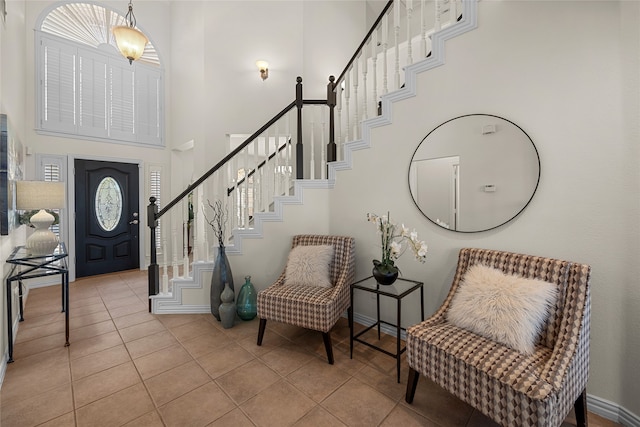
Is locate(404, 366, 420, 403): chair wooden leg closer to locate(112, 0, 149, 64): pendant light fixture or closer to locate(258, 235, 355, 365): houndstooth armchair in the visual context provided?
A: locate(258, 235, 355, 365): houndstooth armchair

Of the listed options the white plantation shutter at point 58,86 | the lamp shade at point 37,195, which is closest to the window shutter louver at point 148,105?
the white plantation shutter at point 58,86

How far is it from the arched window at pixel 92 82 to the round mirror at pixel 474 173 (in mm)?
5027

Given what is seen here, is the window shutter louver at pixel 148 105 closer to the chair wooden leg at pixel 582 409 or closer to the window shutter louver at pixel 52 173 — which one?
the window shutter louver at pixel 52 173

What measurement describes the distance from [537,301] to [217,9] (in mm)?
5526

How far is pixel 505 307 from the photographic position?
1.55 m

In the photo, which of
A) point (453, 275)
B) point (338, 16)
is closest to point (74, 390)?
point (453, 275)

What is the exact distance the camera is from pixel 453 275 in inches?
86.6

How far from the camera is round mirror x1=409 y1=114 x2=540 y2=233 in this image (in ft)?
6.11

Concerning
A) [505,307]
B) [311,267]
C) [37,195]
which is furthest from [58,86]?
[505,307]

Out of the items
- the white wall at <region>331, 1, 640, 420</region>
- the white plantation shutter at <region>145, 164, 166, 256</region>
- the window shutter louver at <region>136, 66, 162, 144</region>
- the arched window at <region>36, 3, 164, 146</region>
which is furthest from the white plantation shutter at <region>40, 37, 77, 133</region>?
the white wall at <region>331, 1, 640, 420</region>

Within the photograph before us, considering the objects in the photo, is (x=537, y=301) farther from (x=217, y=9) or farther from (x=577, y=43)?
(x=217, y=9)

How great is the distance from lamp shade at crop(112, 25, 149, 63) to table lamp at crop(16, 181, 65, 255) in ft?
5.69

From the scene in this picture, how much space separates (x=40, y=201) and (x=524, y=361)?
3741 mm

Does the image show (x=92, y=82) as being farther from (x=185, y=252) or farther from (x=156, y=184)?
(x=185, y=252)
